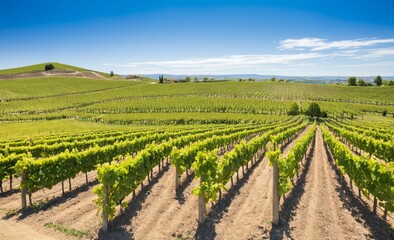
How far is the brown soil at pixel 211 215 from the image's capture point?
1214 cm

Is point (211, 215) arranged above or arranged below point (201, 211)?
below

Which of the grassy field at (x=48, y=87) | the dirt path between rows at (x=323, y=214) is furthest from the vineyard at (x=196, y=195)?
the grassy field at (x=48, y=87)

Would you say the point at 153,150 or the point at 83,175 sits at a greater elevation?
the point at 153,150

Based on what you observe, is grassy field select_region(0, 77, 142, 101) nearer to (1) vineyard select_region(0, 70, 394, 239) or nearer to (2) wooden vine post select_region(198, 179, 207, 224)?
(1) vineyard select_region(0, 70, 394, 239)

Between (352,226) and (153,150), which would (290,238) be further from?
(153,150)

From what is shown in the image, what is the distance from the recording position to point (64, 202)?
15.4 meters

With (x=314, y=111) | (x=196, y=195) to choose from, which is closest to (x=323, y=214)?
(x=196, y=195)

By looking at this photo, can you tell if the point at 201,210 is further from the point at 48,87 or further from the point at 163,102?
the point at 48,87

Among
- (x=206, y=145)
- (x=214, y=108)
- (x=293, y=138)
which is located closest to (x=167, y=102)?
(x=214, y=108)

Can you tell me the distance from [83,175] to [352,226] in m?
18.0

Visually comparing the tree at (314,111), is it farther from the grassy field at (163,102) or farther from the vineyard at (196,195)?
the vineyard at (196,195)

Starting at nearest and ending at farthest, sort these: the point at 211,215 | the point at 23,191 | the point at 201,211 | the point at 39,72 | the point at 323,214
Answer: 1. the point at 201,211
2. the point at 323,214
3. the point at 211,215
4. the point at 23,191
5. the point at 39,72

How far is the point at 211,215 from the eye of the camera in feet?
45.7

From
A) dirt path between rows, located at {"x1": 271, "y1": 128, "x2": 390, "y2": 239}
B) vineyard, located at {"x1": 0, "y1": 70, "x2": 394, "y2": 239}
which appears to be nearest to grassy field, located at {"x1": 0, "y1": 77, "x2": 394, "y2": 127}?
vineyard, located at {"x1": 0, "y1": 70, "x2": 394, "y2": 239}
